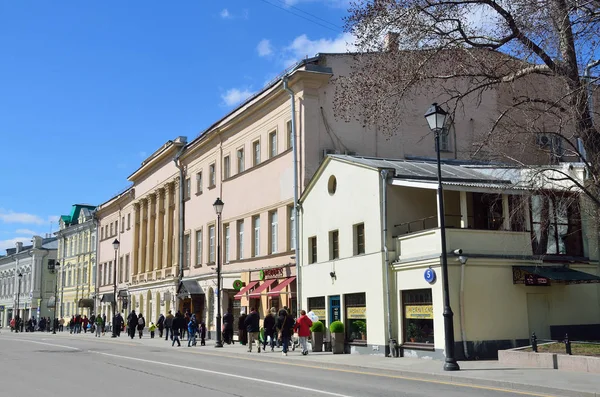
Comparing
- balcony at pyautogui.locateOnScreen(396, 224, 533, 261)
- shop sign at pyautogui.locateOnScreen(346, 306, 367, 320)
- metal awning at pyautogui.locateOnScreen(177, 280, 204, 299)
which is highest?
balcony at pyautogui.locateOnScreen(396, 224, 533, 261)

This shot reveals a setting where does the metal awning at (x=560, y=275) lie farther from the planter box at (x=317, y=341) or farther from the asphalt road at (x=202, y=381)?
the planter box at (x=317, y=341)

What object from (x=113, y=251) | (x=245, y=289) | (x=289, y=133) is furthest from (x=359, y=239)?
(x=113, y=251)

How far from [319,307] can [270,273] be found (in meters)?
5.40

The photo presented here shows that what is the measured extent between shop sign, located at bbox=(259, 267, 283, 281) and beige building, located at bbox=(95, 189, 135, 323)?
85.0 ft

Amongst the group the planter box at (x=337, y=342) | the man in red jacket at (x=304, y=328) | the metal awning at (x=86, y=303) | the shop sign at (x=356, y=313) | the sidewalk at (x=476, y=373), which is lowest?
the sidewalk at (x=476, y=373)

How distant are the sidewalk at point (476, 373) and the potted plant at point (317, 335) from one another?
72.2 inches

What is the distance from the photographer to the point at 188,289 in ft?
133

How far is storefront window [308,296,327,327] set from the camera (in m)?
26.0

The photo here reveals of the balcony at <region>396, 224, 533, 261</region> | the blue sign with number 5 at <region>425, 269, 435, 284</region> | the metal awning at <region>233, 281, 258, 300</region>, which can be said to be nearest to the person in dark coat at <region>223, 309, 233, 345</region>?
the metal awning at <region>233, 281, 258, 300</region>

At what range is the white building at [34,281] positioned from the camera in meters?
90.8

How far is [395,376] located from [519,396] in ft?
14.4

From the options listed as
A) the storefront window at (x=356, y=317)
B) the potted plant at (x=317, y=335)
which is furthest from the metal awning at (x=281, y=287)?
the storefront window at (x=356, y=317)

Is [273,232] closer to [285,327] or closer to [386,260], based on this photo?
[285,327]

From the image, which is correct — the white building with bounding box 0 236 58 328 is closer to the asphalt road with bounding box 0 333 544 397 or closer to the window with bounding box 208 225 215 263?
the window with bounding box 208 225 215 263
